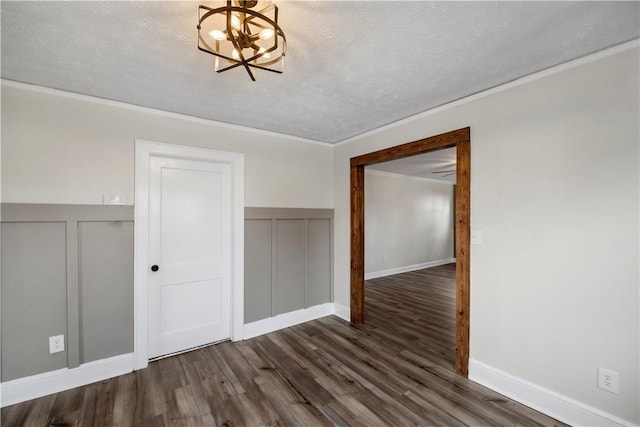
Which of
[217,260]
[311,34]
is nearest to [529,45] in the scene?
[311,34]

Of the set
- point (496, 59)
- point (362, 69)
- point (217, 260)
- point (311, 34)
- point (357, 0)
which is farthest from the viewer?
point (217, 260)

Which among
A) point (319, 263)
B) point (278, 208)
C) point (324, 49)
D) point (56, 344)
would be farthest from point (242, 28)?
point (319, 263)

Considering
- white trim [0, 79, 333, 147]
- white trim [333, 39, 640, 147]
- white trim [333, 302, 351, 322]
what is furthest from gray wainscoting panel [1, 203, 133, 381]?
white trim [333, 39, 640, 147]

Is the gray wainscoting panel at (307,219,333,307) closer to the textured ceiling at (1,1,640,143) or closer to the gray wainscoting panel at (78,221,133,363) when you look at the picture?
the textured ceiling at (1,1,640,143)

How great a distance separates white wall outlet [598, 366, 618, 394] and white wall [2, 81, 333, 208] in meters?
3.25

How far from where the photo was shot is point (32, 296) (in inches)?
86.2

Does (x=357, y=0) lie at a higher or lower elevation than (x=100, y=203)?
higher

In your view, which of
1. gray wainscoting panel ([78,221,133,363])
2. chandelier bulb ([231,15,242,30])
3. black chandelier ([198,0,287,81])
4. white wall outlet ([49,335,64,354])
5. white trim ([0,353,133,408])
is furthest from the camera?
gray wainscoting panel ([78,221,133,363])

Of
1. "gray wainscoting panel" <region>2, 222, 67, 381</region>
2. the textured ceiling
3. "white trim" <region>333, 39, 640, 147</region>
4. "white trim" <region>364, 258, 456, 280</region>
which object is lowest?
"white trim" <region>364, 258, 456, 280</region>

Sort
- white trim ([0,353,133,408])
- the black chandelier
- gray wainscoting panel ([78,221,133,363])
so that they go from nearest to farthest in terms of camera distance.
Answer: the black chandelier
white trim ([0,353,133,408])
gray wainscoting panel ([78,221,133,363])

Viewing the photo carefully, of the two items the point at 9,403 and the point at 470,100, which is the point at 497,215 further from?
the point at 9,403

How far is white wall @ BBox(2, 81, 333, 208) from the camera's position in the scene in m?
2.14

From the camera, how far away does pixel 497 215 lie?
2.27 metres

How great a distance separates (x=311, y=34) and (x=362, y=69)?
531 mm
